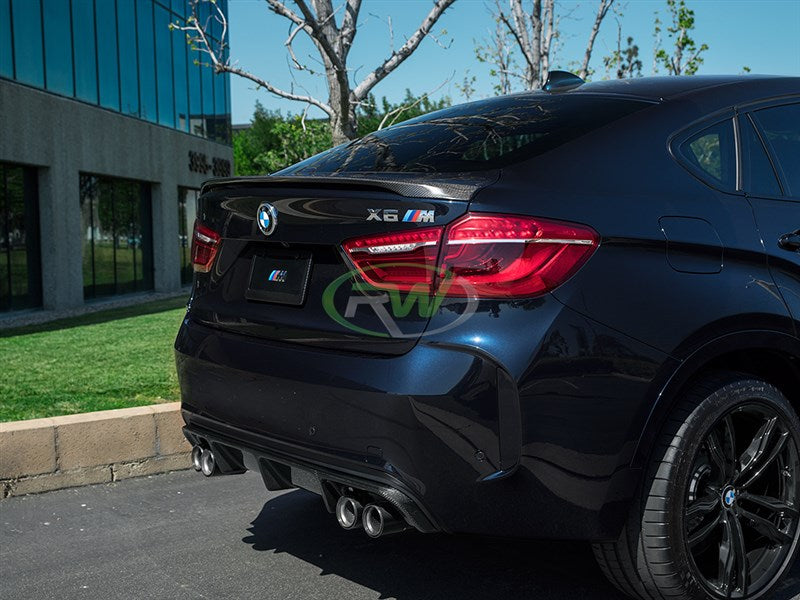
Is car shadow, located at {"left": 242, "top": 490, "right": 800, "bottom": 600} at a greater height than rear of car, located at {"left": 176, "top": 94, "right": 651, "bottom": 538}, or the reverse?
rear of car, located at {"left": 176, "top": 94, "right": 651, "bottom": 538}

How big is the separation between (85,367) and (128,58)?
16.9m

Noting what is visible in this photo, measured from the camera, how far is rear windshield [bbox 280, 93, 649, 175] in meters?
3.14

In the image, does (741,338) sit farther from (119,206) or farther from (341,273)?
(119,206)

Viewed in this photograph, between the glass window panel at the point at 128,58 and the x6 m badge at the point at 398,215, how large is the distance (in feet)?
70.8

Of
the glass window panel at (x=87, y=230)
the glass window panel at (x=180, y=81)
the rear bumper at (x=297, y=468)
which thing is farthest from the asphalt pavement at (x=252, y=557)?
the glass window panel at (x=180, y=81)

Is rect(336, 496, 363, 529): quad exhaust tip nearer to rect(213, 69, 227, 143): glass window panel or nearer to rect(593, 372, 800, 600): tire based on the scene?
rect(593, 372, 800, 600): tire

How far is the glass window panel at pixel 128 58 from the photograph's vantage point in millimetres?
23061

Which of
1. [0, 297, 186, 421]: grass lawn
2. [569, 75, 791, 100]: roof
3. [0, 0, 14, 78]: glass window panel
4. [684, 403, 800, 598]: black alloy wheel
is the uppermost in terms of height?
[0, 0, 14, 78]: glass window panel

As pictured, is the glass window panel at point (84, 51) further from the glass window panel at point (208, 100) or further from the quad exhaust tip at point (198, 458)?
the quad exhaust tip at point (198, 458)

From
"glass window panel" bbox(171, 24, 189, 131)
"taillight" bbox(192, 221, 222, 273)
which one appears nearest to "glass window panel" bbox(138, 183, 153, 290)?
"glass window panel" bbox(171, 24, 189, 131)

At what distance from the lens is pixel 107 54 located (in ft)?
73.0

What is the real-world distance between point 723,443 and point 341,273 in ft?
4.51
